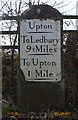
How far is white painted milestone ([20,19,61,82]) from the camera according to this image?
455 cm

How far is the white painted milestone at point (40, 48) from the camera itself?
4.55 meters

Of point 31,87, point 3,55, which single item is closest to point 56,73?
point 31,87

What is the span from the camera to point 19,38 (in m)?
4.57

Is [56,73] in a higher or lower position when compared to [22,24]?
lower

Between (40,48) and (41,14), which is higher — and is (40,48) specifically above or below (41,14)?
below

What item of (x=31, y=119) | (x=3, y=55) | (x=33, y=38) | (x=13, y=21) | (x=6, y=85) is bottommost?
(x=31, y=119)

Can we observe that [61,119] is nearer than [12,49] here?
Yes

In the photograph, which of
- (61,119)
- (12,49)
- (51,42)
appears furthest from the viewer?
(12,49)

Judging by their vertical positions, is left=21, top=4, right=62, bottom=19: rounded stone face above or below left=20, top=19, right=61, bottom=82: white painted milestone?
above

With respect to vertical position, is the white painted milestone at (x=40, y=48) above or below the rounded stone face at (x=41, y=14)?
below

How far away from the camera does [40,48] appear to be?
4.55 metres

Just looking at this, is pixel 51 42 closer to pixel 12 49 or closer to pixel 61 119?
pixel 12 49

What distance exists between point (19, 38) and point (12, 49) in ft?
1.56

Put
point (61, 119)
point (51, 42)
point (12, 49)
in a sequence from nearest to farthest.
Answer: point (61, 119) < point (51, 42) < point (12, 49)
